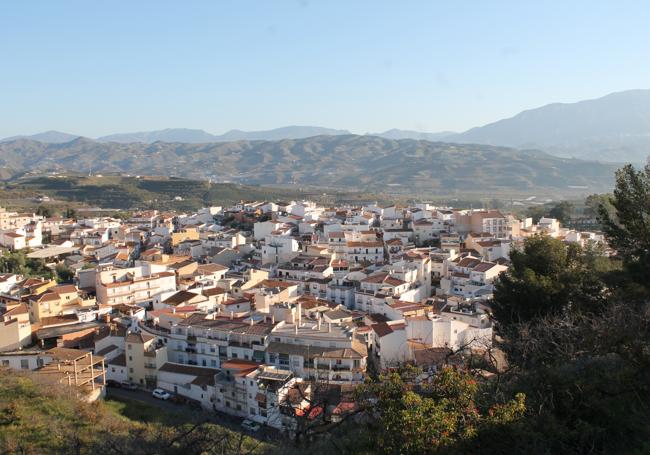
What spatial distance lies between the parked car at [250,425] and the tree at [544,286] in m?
6.82

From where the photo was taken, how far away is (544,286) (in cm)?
1361

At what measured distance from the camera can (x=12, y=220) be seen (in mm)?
40750

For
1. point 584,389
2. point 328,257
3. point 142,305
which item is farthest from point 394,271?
point 584,389

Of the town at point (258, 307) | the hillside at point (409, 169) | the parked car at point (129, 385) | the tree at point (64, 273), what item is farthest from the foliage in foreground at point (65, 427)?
the hillside at point (409, 169)

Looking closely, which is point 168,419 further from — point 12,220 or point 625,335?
point 12,220

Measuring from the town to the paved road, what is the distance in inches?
9.1

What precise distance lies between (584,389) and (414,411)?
2560mm

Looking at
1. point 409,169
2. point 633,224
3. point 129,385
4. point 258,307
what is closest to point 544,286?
point 633,224

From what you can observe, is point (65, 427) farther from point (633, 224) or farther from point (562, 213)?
point (562, 213)

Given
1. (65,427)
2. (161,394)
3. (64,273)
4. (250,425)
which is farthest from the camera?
(64,273)

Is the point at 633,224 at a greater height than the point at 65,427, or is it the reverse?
the point at 633,224

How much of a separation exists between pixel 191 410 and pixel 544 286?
9.95 meters

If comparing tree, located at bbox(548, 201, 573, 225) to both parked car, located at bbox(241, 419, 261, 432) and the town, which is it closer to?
the town

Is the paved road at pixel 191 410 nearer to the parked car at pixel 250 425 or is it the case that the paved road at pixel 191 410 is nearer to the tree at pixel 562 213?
the parked car at pixel 250 425
